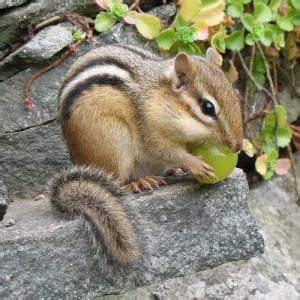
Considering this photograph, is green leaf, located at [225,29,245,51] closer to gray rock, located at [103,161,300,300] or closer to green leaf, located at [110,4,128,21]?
green leaf, located at [110,4,128,21]

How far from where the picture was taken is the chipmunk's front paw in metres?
3.37

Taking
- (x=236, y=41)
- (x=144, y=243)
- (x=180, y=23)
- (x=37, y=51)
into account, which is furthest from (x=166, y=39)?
(x=144, y=243)

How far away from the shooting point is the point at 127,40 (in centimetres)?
455

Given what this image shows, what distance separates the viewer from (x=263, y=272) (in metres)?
4.42

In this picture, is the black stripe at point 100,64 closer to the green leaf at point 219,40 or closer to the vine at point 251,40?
the vine at point 251,40

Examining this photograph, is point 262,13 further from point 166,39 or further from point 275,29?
point 166,39

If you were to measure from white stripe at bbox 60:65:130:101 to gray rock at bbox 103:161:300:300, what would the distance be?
44.1 inches

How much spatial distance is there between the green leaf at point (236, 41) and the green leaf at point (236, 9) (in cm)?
10

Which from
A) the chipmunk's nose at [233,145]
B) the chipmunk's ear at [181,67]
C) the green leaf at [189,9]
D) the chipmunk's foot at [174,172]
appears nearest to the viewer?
the chipmunk's nose at [233,145]

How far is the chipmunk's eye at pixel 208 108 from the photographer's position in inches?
131

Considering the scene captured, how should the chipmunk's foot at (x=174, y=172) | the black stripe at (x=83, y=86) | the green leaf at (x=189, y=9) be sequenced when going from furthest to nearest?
the green leaf at (x=189, y=9), the chipmunk's foot at (x=174, y=172), the black stripe at (x=83, y=86)

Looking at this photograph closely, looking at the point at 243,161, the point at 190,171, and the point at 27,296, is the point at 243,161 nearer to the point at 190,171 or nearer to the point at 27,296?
the point at 190,171

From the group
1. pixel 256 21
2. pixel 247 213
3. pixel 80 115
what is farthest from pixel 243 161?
pixel 80 115

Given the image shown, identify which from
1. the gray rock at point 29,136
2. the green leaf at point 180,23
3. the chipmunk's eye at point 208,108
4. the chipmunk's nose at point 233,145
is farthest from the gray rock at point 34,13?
the chipmunk's nose at point 233,145
